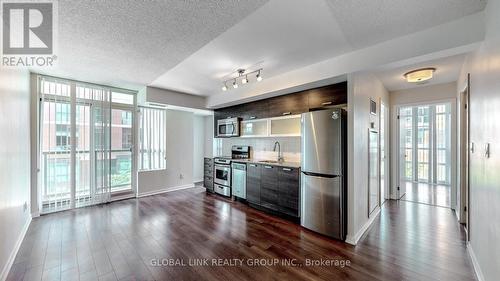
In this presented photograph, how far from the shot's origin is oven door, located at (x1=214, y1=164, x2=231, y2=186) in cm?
468

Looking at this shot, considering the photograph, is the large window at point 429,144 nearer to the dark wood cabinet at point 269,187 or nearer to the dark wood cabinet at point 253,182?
the dark wood cabinet at point 269,187

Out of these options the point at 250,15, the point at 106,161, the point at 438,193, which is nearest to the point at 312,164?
the point at 250,15

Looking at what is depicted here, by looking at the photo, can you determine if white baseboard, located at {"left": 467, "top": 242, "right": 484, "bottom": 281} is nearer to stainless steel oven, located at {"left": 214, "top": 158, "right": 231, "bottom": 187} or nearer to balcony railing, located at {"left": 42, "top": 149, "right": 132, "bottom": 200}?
stainless steel oven, located at {"left": 214, "top": 158, "right": 231, "bottom": 187}

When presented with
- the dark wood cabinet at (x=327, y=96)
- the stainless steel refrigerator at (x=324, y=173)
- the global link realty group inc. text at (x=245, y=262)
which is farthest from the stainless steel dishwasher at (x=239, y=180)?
the global link realty group inc. text at (x=245, y=262)

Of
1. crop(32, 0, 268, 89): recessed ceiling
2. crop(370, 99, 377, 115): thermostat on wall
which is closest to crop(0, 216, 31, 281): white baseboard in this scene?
crop(32, 0, 268, 89): recessed ceiling

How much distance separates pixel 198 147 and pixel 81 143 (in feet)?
10.4

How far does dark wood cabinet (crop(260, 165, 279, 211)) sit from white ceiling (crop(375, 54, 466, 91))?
229 cm

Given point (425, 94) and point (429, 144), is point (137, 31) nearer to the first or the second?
point (425, 94)

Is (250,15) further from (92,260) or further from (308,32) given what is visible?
(92,260)

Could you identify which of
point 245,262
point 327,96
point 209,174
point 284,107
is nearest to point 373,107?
point 327,96

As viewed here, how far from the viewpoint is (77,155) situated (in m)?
3.97

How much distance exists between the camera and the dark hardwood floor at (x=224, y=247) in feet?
6.66

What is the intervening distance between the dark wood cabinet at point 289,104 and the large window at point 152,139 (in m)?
2.95

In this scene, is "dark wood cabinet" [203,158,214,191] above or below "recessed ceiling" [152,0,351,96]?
below
